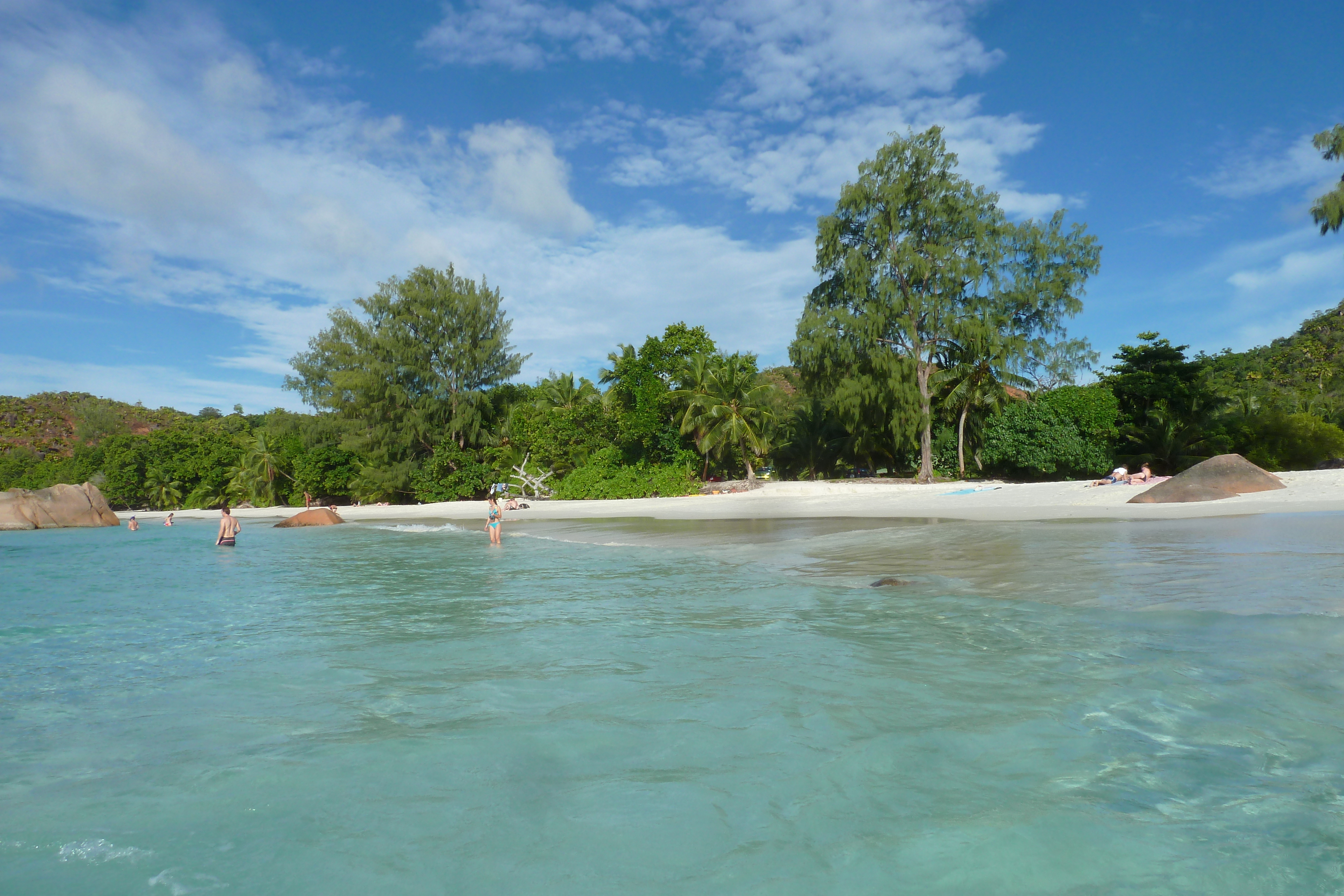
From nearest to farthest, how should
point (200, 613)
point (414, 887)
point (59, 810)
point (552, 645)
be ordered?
point (414, 887), point (59, 810), point (552, 645), point (200, 613)

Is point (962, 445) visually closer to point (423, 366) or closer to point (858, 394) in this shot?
point (858, 394)

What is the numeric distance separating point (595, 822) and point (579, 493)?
2769 centimetres

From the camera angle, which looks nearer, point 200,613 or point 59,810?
point 59,810

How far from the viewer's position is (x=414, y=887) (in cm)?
243

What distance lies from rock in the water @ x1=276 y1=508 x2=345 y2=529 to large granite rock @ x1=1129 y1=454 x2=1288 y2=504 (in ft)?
86.2

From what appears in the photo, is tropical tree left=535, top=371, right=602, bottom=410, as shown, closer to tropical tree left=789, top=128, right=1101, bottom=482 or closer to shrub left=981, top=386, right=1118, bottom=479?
tropical tree left=789, top=128, right=1101, bottom=482

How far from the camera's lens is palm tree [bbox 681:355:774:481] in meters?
28.5

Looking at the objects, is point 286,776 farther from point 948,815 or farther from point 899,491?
point 899,491

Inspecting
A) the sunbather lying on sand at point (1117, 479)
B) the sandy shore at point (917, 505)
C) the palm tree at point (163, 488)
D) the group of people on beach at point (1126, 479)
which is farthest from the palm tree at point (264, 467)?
the group of people on beach at point (1126, 479)

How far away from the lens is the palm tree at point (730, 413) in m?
28.5

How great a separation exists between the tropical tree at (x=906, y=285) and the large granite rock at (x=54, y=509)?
1394 inches

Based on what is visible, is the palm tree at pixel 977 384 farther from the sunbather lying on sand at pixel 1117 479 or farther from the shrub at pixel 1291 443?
the sunbather lying on sand at pixel 1117 479

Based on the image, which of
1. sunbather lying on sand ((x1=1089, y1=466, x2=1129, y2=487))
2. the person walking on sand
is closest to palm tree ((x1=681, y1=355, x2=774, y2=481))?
sunbather lying on sand ((x1=1089, y1=466, x2=1129, y2=487))

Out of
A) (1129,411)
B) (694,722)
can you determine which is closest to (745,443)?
(1129,411)
